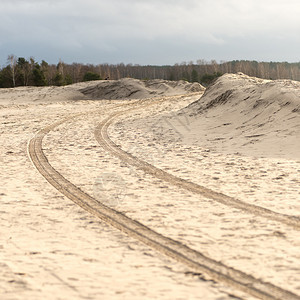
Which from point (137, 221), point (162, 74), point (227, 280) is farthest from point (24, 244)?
point (162, 74)

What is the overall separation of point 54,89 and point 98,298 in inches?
1426

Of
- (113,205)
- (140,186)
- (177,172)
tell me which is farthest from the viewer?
(177,172)

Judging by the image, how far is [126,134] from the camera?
1567 centimetres

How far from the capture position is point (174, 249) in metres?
5.05

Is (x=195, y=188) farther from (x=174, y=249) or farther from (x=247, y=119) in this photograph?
(x=247, y=119)

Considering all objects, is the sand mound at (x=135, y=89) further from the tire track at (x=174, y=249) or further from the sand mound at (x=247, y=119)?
the tire track at (x=174, y=249)

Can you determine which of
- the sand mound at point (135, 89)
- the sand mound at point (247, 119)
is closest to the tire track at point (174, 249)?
the sand mound at point (247, 119)

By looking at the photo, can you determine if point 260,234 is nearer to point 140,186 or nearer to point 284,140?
point 140,186

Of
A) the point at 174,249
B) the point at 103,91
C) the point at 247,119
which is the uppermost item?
the point at 103,91

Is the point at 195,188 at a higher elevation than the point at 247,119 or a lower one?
lower

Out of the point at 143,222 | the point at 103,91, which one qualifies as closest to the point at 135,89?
the point at 103,91

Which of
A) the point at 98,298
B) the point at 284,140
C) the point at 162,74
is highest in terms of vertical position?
the point at 162,74

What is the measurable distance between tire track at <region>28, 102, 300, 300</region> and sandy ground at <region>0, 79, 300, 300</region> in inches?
4.7

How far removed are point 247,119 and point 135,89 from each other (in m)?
21.8
